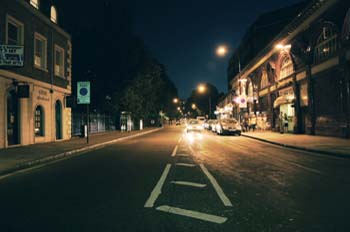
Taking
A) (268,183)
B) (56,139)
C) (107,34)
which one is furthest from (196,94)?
(268,183)

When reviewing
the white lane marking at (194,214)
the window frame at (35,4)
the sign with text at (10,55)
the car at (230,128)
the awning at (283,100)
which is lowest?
the white lane marking at (194,214)

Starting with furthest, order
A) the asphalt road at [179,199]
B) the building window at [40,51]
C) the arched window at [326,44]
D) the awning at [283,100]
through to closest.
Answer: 1. the awning at [283,100]
2. the arched window at [326,44]
3. the building window at [40,51]
4. the asphalt road at [179,199]

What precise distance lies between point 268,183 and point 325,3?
19.3 m

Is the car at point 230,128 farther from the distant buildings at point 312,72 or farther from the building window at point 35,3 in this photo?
the building window at point 35,3

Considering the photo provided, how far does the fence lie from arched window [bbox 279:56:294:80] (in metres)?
20.0

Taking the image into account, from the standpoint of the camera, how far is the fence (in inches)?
1236

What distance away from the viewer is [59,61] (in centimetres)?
2533

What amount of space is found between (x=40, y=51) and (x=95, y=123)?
1597 centimetres

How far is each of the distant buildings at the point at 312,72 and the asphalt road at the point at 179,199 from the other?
1298 cm

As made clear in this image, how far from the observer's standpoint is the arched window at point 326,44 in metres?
22.9

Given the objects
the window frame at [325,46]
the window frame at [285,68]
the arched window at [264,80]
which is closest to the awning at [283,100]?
the window frame at [285,68]

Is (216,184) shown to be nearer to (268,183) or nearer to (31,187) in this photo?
(268,183)

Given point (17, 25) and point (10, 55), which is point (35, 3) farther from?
point (10, 55)

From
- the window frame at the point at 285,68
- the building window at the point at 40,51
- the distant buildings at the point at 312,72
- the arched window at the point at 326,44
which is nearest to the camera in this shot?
the building window at the point at 40,51
